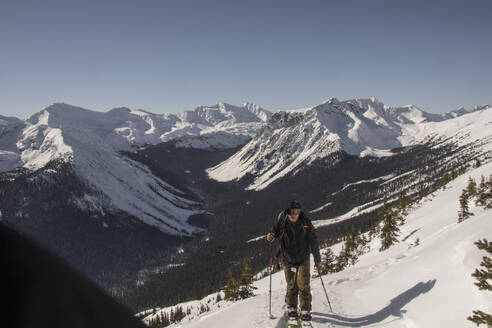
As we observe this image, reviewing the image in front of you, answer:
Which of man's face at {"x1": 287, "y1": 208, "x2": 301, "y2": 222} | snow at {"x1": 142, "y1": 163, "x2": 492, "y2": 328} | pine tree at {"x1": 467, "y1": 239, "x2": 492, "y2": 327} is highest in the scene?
man's face at {"x1": 287, "y1": 208, "x2": 301, "y2": 222}

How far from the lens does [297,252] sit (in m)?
11.0

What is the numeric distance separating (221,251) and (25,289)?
190118mm

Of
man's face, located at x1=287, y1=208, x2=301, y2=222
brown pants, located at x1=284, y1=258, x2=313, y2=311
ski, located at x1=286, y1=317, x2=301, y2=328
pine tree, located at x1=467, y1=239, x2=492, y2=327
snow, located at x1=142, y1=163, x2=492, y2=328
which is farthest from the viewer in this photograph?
man's face, located at x1=287, y1=208, x2=301, y2=222

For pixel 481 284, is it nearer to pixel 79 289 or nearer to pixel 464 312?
pixel 464 312

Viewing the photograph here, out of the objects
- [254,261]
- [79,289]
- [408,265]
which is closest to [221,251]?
[254,261]

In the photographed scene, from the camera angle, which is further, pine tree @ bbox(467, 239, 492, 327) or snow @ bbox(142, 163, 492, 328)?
snow @ bbox(142, 163, 492, 328)

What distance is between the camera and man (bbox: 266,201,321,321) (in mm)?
10812

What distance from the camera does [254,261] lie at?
5719 inches

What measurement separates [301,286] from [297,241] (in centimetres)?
150

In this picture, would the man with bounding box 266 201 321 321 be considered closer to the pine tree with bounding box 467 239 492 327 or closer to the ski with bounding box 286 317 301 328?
the ski with bounding box 286 317 301 328

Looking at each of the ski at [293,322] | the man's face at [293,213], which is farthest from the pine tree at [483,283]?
the man's face at [293,213]

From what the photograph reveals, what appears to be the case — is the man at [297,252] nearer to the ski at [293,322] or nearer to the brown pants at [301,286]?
the brown pants at [301,286]

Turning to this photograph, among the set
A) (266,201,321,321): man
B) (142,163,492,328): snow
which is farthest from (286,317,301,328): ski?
(142,163,492,328): snow

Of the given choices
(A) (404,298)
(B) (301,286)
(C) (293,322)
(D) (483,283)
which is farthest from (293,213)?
(D) (483,283)
